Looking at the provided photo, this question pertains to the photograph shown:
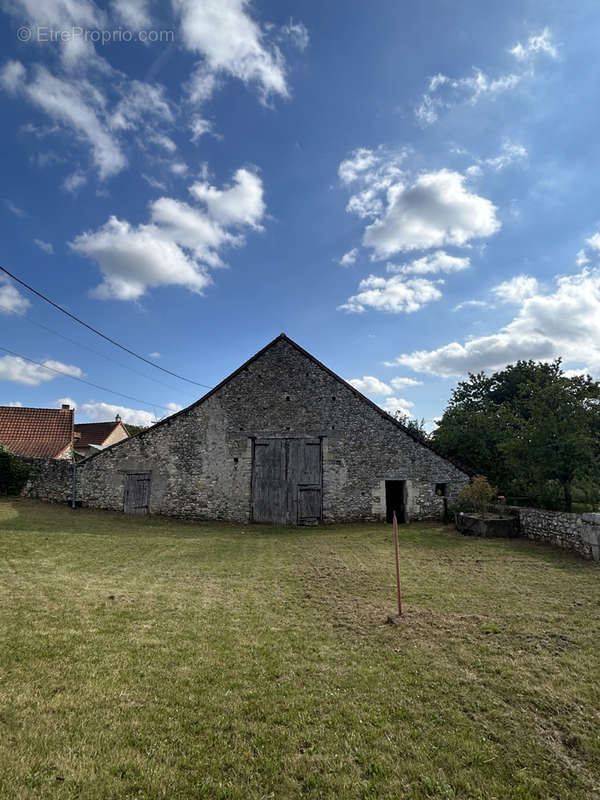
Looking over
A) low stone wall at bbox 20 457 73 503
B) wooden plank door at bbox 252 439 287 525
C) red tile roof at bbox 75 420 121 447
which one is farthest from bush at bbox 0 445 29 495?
red tile roof at bbox 75 420 121 447

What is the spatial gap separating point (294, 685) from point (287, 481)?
12.5 metres

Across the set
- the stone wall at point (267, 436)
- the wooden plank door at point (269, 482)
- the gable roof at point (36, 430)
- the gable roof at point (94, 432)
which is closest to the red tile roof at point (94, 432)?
the gable roof at point (94, 432)

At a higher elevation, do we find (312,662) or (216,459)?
(216,459)

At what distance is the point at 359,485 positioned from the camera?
53.0 feet

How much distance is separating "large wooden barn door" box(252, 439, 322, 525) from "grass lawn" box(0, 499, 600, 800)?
812cm

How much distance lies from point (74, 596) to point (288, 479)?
10.6 m

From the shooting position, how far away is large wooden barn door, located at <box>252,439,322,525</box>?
16141mm

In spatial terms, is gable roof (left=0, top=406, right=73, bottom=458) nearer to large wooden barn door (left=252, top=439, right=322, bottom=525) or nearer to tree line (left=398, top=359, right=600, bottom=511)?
large wooden barn door (left=252, top=439, right=322, bottom=525)

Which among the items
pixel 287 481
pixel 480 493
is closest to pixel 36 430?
pixel 287 481

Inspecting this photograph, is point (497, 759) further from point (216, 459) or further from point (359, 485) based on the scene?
point (216, 459)

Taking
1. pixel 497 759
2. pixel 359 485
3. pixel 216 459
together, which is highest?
pixel 216 459

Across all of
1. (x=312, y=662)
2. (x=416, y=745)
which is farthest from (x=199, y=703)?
(x=416, y=745)

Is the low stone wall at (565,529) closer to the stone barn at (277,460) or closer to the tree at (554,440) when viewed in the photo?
the tree at (554,440)

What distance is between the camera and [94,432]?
3491cm
